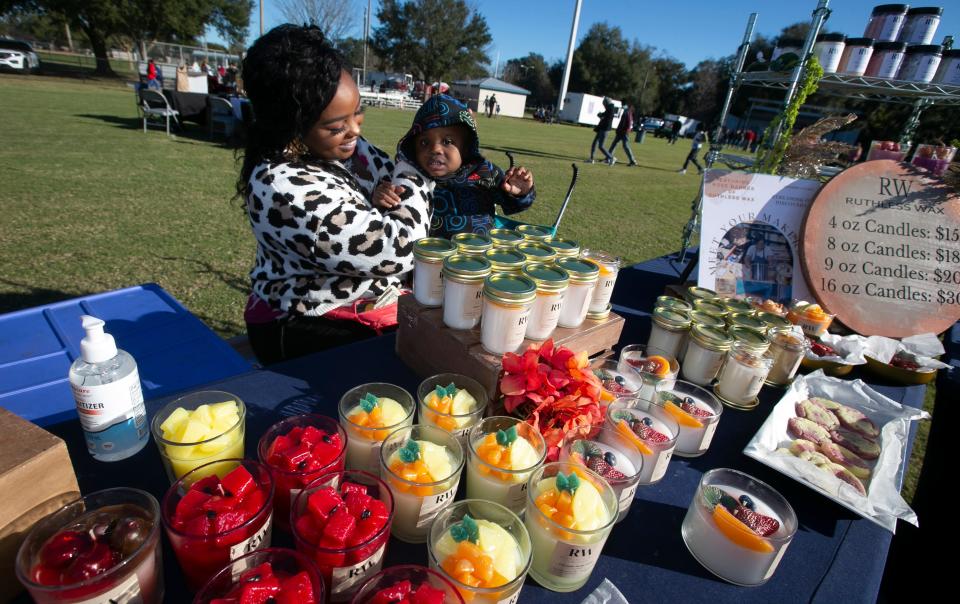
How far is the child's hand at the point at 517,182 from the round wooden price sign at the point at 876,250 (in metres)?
1.66

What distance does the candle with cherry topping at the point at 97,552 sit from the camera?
788mm

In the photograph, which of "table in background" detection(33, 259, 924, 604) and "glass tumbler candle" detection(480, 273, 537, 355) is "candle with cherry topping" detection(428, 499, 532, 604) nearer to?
"table in background" detection(33, 259, 924, 604)

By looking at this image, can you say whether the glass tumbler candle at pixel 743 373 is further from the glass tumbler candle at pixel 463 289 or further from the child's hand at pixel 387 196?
the child's hand at pixel 387 196

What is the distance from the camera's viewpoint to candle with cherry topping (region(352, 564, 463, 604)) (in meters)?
0.82

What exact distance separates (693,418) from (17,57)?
37.6 m

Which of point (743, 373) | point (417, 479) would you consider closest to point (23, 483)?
point (417, 479)

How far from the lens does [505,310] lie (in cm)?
151

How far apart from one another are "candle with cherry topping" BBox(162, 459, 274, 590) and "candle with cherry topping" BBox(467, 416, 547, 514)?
20.1 inches

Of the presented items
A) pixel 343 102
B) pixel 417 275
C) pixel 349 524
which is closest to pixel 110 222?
pixel 343 102

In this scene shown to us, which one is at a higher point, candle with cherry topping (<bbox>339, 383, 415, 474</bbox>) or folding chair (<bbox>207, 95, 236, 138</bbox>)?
folding chair (<bbox>207, 95, 236, 138</bbox>)

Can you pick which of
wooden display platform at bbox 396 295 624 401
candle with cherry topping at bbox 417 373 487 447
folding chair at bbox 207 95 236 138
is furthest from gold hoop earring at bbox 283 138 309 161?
folding chair at bbox 207 95 236 138

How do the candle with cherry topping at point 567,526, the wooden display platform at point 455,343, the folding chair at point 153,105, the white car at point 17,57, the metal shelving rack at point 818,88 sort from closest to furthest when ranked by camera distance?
the candle with cherry topping at point 567,526
the wooden display platform at point 455,343
the metal shelving rack at point 818,88
the folding chair at point 153,105
the white car at point 17,57

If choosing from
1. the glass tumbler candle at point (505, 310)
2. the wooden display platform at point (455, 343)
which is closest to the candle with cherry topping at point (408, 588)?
the wooden display platform at point (455, 343)

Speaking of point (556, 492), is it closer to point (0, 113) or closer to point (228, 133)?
point (228, 133)
